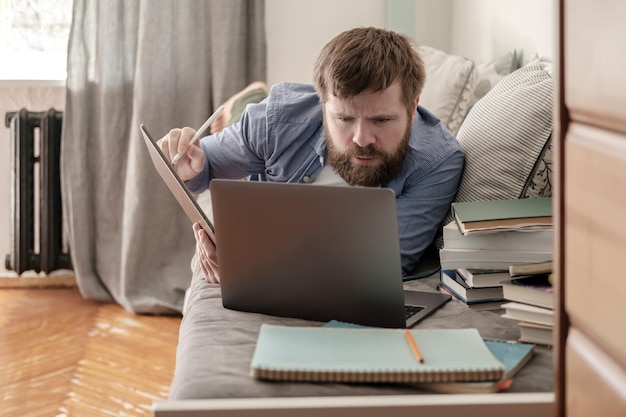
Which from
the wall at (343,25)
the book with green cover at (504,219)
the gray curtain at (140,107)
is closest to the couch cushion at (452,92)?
the wall at (343,25)

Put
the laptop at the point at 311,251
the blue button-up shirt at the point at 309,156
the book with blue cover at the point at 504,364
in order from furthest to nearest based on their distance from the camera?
the blue button-up shirt at the point at 309,156, the laptop at the point at 311,251, the book with blue cover at the point at 504,364

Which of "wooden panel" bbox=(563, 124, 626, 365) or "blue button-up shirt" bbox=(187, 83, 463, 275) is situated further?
"blue button-up shirt" bbox=(187, 83, 463, 275)

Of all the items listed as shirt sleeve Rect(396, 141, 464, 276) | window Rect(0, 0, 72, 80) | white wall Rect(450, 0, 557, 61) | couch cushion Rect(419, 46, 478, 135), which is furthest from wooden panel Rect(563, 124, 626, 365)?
window Rect(0, 0, 72, 80)

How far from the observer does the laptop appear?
1264mm

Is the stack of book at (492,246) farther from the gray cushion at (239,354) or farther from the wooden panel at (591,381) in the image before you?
the wooden panel at (591,381)

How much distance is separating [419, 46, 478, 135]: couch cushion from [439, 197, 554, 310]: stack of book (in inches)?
32.8

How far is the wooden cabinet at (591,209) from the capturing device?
0.71m

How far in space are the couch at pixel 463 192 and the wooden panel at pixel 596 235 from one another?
0.37 metres

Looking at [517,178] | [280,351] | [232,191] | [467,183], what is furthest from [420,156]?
[280,351]

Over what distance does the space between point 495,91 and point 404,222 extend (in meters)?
0.38

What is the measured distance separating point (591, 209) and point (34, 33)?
306 cm

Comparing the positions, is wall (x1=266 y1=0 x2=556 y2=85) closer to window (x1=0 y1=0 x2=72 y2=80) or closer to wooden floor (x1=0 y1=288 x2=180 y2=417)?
window (x1=0 y1=0 x2=72 y2=80)

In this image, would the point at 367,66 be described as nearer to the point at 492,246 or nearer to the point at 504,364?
the point at 492,246

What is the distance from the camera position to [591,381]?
2.58 ft
